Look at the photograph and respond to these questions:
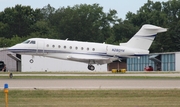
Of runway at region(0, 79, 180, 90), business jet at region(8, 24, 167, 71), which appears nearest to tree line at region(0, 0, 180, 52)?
business jet at region(8, 24, 167, 71)

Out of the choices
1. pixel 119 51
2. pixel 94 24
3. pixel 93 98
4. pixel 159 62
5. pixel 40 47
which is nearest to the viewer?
pixel 93 98

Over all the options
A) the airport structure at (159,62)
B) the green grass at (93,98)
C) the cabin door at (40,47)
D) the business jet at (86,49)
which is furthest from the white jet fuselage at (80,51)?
the green grass at (93,98)

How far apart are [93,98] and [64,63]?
47.6 metres

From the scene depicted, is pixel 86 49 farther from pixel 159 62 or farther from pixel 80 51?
pixel 159 62

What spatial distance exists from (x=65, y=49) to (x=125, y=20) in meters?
79.4

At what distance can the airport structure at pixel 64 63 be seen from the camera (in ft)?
239

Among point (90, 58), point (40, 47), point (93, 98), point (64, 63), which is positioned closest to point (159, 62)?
point (64, 63)

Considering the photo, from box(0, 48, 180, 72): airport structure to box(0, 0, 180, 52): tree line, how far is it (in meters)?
21.9

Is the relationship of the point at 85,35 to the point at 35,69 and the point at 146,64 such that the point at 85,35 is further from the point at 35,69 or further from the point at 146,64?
the point at 35,69

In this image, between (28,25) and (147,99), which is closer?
(147,99)

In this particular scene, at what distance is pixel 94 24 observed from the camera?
132m

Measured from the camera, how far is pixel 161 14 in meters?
129

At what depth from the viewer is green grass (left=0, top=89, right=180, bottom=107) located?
22938 mm

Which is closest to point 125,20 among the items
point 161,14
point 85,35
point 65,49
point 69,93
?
point 161,14
